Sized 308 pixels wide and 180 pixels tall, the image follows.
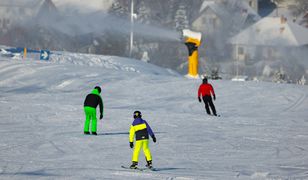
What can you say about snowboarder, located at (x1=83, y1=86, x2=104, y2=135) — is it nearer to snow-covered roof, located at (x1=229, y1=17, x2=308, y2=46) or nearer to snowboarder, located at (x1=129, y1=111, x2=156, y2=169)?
snowboarder, located at (x1=129, y1=111, x2=156, y2=169)

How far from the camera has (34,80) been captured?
1281 inches

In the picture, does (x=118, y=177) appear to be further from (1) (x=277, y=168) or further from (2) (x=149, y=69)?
(2) (x=149, y=69)

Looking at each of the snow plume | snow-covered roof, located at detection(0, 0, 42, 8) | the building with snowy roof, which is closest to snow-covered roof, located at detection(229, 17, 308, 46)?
the building with snowy roof

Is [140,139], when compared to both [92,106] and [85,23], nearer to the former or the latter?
[92,106]

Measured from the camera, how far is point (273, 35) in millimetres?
82125

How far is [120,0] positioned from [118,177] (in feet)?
204

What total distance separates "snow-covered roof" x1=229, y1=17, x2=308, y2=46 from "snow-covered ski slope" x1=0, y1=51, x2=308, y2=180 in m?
46.1

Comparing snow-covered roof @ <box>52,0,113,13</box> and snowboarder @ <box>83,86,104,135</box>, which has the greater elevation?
snow-covered roof @ <box>52,0,113,13</box>

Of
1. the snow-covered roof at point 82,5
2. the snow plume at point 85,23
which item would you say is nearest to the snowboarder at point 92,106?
the snow plume at point 85,23

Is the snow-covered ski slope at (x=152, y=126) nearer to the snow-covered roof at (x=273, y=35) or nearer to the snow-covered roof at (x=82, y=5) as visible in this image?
the snow-covered roof at (x=82, y=5)

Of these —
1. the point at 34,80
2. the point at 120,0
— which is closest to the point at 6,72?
the point at 34,80

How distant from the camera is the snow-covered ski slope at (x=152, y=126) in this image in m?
14.9

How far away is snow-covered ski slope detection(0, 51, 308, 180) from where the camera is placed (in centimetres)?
1490

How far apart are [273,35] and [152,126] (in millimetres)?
61830
